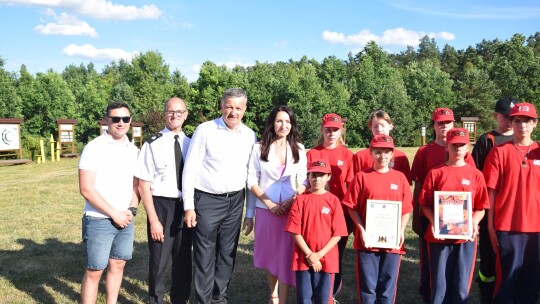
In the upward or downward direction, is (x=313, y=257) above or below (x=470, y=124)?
below

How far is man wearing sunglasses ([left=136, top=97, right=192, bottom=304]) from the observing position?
4.62 metres

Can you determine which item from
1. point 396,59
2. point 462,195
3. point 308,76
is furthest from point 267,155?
point 396,59

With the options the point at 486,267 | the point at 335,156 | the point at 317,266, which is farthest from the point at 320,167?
the point at 486,267

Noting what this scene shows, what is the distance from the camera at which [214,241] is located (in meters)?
A: 4.75

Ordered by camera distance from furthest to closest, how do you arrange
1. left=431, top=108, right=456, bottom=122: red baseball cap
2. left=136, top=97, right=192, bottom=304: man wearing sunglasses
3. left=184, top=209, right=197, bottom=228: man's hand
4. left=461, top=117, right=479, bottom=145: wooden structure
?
left=461, top=117, right=479, bottom=145: wooden structure
left=431, top=108, right=456, bottom=122: red baseball cap
left=136, top=97, right=192, bottom=304: man wearing sunglasses
left=184, top=209, right=197, bottom=228: man's hand

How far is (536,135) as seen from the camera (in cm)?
3534

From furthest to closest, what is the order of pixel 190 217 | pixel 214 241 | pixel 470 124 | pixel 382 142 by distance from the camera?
pixel 470 124 → pixel 214 241 → pixel 190 217 → pixel 382 142

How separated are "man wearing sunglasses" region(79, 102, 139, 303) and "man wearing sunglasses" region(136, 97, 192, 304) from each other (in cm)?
20

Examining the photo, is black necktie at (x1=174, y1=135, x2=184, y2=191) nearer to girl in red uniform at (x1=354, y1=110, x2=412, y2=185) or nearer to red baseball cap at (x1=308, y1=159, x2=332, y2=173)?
red baseball cap at (x1=308, y1=159, x2=332, y2=173)

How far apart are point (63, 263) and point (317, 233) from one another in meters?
4.74

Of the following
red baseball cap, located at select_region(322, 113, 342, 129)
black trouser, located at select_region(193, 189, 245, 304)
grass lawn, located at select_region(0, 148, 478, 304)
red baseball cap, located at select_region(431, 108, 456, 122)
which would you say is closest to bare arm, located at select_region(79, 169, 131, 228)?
black trouser, located at select_region(193, 189, 245, 304)

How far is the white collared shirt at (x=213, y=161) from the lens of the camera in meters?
4.57

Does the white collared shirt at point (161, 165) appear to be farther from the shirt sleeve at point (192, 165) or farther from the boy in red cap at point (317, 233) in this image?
the boy in red cap at point (317, 233)

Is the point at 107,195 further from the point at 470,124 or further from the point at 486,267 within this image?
the point at 470,124
